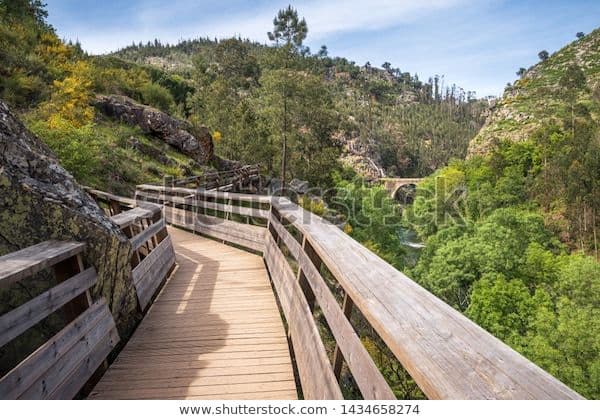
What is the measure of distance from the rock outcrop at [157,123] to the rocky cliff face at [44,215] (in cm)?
1939

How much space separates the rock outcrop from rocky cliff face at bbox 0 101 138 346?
1939 centimetres

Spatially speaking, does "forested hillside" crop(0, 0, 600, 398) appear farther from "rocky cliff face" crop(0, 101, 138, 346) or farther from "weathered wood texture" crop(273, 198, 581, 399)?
"rocky cliff face" crop(0, 101, 138, 346)

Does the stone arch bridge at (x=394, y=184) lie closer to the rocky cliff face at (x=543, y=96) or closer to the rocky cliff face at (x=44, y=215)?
the rocky cliff face at (x=543, y=96)

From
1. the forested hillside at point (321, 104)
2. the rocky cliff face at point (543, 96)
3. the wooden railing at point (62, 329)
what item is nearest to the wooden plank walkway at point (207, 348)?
the wooden railing at point (62, 329)

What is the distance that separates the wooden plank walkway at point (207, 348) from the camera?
2.65 meters

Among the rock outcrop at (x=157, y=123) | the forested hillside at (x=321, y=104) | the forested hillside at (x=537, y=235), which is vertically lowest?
the forested hillside at (x=537, y=235)

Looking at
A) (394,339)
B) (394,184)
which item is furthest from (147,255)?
(394,184)

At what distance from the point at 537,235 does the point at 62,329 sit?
3819cm

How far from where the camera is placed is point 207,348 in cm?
328

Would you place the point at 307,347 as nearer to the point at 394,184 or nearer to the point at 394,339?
the point at 394,339

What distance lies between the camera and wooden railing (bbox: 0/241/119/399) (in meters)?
1.81

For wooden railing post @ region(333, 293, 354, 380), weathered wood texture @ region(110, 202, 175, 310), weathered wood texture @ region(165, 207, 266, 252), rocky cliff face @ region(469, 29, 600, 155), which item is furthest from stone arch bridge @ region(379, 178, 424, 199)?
wooden railing post @ region(333, 293, 354, 380)

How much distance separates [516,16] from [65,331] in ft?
10.8

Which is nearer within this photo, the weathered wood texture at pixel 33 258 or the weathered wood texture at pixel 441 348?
the weathered wood texture at pixel 441 348
